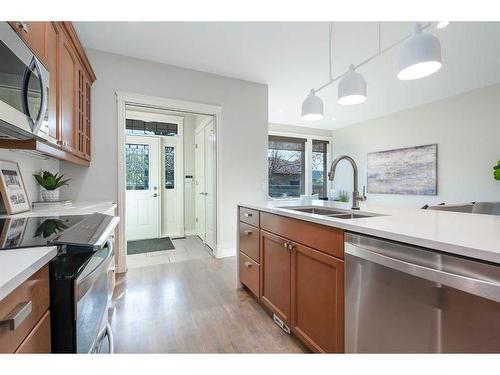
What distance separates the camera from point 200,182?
4375 mm

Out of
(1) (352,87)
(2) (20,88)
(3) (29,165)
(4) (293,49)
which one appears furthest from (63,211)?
(4) (293,49)

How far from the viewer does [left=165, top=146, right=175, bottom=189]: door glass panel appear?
4.70m

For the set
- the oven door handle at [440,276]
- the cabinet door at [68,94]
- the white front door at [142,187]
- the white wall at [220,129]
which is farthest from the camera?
the white front door at [142,187]

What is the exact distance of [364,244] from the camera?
102 centimetres

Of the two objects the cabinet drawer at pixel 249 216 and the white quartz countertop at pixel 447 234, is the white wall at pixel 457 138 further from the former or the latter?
the cabinet drawer at pixel 249 216

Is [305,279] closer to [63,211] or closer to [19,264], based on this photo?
[19,264]

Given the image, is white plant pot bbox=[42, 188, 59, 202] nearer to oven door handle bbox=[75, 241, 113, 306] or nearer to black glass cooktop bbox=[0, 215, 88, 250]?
black glass cooktop bbox=[0, 215, 88, 250]

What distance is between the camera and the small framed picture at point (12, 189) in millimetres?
1529

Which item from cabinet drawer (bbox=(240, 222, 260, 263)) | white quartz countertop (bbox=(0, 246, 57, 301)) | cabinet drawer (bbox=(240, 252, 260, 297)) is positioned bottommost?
cabinet drawer (bbox=(240, 252, 260, 297))

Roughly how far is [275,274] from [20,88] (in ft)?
5.89

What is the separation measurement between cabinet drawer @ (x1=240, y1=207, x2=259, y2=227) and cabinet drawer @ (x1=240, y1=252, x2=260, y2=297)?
34 cm

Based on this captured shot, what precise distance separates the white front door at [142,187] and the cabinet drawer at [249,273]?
2.79m

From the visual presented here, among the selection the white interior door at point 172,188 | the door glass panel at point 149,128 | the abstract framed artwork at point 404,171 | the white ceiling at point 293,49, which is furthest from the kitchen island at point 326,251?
the abstract framed artwork at point 404,171

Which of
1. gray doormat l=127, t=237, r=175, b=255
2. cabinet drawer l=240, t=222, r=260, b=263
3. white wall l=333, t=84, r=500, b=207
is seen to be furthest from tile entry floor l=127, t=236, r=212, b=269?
white wall l=333, t=84, r=500, b=207
